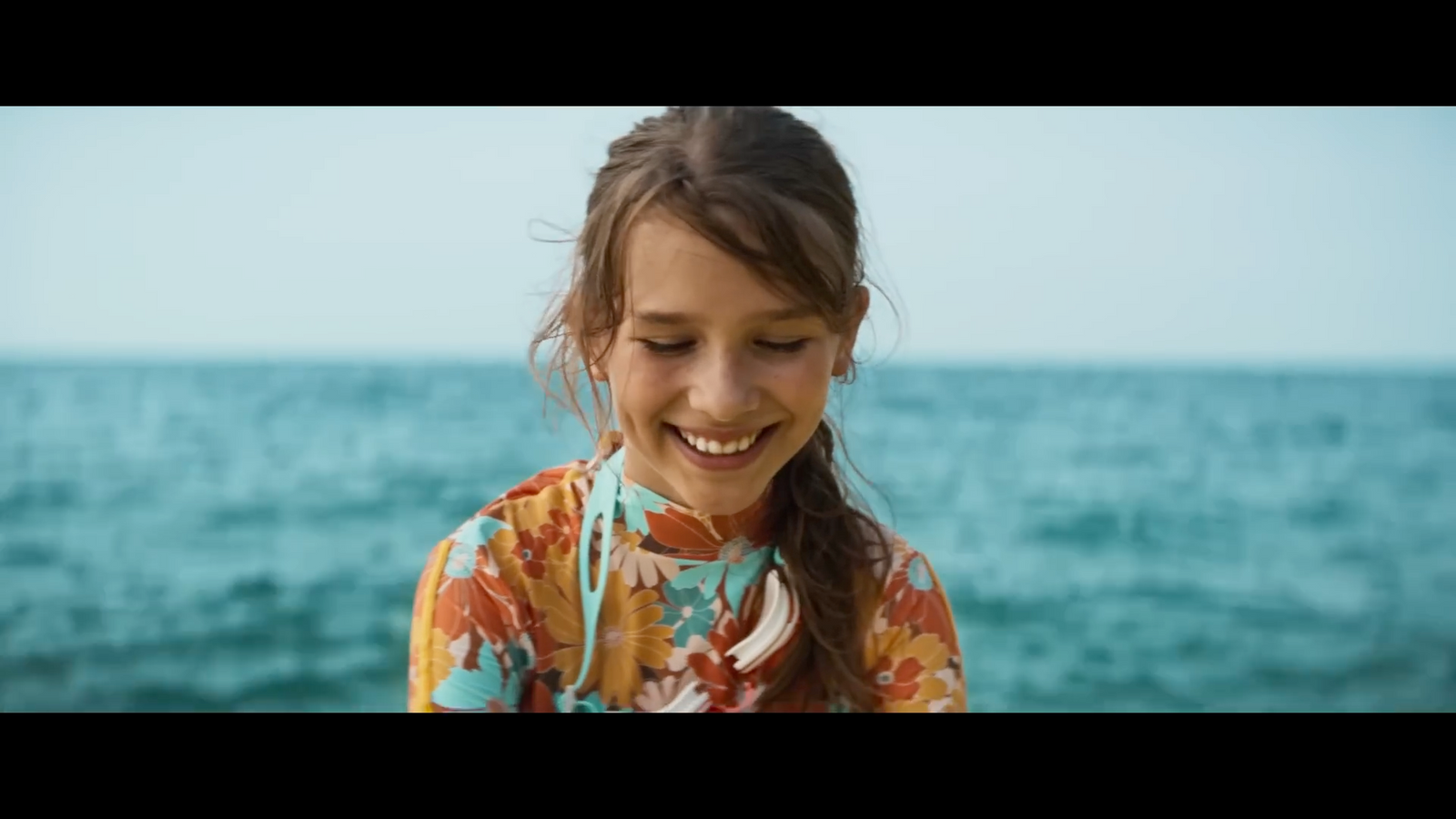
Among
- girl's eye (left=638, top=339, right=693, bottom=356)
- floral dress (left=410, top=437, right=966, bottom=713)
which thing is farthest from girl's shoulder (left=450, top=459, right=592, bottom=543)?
girl's eye (left=638, top=339, right=693, bottom=356)

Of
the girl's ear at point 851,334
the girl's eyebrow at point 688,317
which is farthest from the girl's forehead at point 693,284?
the girl's ear at point 851,334

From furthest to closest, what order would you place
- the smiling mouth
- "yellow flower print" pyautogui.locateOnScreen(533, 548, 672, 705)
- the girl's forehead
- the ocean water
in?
the ocean water → "yellow flower print" pyautogui.locateOnScreen(533, 548, 672, 705) → the smiling mouth → the girl's forehead

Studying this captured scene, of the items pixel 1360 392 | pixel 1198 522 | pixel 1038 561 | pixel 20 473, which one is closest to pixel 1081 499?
pixel 1198 522

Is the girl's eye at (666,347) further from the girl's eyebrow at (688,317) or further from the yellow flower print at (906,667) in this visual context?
the yellow flower print at (906,667)

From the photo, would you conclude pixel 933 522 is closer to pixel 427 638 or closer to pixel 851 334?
pixel 851 334

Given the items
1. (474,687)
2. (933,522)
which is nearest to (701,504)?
(474,687)

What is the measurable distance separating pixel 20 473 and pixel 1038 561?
11.5 meters

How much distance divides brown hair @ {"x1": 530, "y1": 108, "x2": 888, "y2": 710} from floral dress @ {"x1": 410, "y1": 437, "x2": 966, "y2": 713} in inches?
1.7

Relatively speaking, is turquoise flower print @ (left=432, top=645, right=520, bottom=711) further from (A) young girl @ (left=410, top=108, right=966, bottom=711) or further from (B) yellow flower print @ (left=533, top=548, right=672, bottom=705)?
(B) yellow flower print @ (left=533, top=548, right=672, bottom=705)

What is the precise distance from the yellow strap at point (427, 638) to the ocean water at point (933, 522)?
0.79 metres

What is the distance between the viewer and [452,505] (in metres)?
13.5

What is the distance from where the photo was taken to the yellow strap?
74.9 inches

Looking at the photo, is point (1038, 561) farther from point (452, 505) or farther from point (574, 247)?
point (574, 247)

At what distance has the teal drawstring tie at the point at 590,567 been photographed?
2.06 metres
